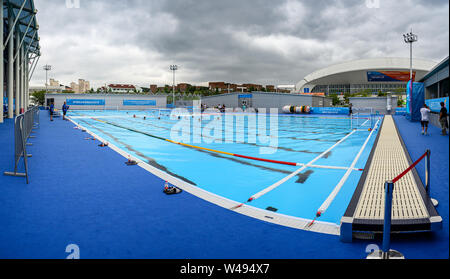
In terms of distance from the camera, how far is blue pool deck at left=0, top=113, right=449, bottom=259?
2920 millimetres

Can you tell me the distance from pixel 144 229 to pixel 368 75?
→ 110m

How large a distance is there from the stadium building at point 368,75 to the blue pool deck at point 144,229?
96.8 metres

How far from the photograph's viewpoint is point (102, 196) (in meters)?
4.77

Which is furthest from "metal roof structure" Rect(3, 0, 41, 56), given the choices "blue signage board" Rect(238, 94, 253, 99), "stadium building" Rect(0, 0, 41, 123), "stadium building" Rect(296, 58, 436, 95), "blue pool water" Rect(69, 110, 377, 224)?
"stadium building" Rect(296, 58, 436, 95)

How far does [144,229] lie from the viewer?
3482 millimetres

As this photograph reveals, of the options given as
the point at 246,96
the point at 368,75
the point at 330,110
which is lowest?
the point at 330,110

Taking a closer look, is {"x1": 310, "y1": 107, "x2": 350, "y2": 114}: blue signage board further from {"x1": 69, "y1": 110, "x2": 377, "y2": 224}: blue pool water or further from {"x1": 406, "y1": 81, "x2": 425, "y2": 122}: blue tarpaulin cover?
{"x1": 69, "y1": 110, "x2": 377, "y2": 224}: blue pool water

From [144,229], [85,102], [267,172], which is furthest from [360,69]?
[144,229]

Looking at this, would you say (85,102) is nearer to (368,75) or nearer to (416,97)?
(416,97)

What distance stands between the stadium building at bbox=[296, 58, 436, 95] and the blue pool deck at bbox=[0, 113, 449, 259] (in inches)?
3810

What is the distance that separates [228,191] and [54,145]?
8.51 m

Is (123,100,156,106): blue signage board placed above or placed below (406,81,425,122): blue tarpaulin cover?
above

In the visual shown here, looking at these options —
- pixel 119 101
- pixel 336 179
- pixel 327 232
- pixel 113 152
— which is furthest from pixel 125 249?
pixel 119 101

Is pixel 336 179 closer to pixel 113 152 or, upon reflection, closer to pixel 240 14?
pixel 240 14
